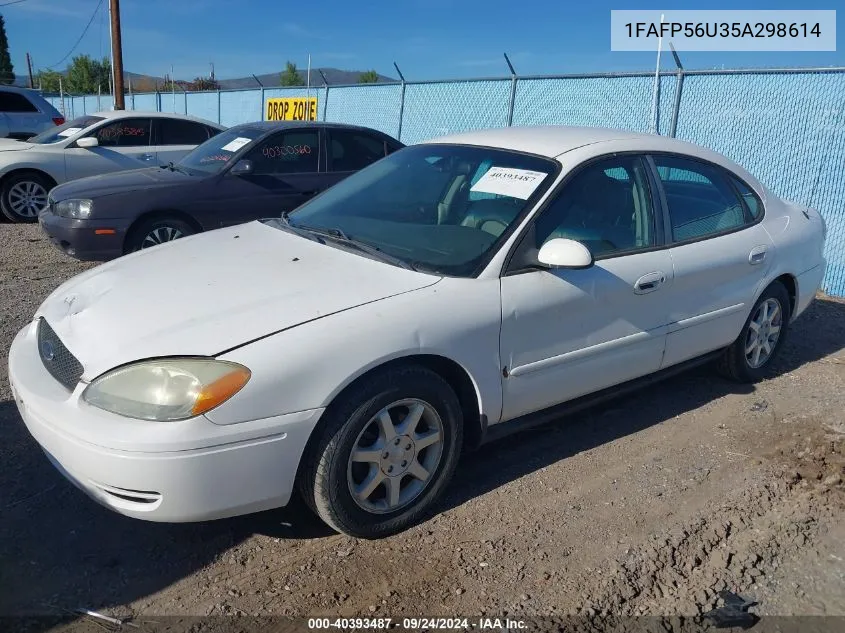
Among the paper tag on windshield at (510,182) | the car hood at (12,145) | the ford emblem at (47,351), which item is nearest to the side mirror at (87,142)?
the car hood at (12,145)

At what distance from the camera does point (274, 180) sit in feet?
25.0

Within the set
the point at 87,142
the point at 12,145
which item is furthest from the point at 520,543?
the point at 12,145

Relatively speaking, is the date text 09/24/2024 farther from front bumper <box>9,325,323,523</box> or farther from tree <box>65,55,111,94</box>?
tree <box>65,55,111,94</box>

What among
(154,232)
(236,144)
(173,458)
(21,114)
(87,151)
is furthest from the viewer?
(21,114)

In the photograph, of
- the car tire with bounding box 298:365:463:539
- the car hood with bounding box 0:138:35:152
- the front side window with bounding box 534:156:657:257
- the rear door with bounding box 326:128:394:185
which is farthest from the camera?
the car hood with bounding box 0:138:35:152

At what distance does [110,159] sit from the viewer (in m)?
10.4

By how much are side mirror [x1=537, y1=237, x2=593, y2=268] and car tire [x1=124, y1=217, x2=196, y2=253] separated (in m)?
4.63

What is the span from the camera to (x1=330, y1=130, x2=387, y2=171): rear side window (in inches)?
319

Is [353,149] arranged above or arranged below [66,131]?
below

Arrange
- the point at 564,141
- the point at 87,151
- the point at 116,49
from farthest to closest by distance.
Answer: the point at 116,49, the point at 87,151, the point at 564,141

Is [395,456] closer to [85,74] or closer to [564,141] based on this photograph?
[564,141]

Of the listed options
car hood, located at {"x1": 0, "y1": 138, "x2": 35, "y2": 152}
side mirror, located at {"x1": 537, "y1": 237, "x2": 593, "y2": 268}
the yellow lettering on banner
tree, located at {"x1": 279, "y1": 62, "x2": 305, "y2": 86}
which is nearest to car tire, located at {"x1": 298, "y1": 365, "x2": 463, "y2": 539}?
side mirror, located at {"x1": 537, "y1": 237, "x2": 593, "y2": 268}

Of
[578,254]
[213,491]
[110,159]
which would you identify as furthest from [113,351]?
[110,159]

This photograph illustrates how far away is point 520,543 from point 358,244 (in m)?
1.54
